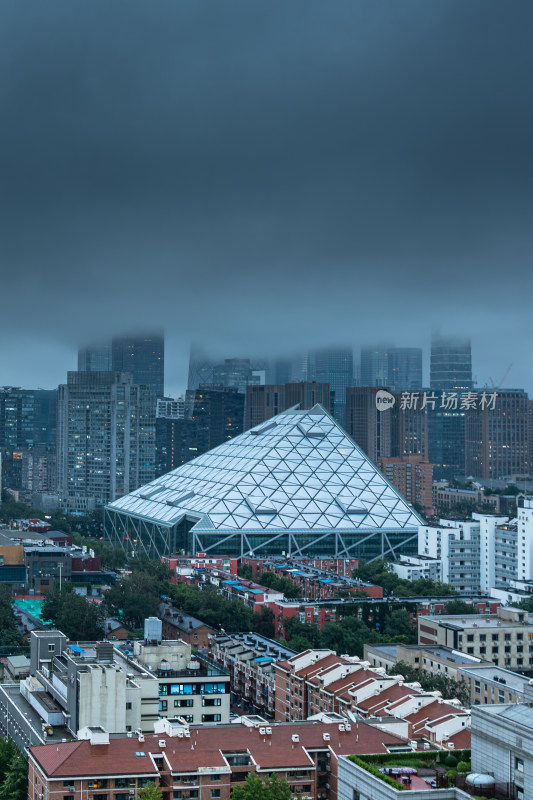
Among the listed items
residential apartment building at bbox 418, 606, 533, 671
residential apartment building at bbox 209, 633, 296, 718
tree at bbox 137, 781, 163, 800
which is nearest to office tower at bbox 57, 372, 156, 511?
residential apartment building at bbox 418, 606, 533, 671

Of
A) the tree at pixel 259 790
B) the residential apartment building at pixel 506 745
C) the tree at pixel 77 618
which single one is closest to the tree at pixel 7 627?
the tree at pixel 77 618

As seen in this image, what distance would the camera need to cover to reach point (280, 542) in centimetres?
9206

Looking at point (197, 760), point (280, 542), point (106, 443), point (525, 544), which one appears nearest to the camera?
point (197, 760)

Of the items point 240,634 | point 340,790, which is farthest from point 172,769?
point 240,634

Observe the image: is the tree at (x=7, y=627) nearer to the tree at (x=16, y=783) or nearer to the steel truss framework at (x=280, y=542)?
the tree at (x=16, y=783)

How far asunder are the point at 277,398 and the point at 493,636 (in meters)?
127

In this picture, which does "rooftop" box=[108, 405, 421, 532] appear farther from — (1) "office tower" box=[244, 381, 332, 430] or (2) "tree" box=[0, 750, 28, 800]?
(1) "office tower" box=[244, 381, 332, 430]

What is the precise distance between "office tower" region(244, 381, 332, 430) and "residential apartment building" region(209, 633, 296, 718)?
119m

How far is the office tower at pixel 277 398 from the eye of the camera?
177375 millimetres

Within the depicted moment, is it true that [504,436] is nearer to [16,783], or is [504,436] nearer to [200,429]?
[200,429]

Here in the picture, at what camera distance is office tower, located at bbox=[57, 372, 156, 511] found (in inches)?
6107

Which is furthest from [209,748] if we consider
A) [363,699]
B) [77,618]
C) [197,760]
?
[77,618]

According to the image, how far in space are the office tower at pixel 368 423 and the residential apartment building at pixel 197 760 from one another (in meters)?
147

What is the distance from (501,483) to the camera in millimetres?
175000
